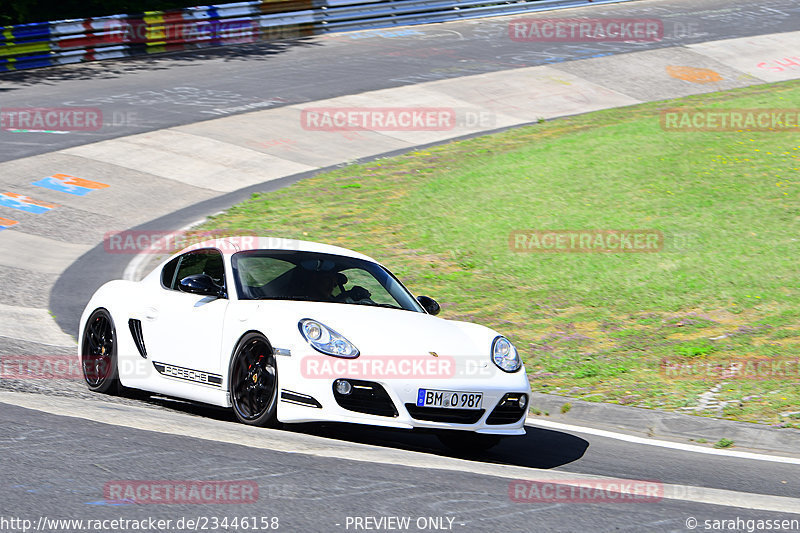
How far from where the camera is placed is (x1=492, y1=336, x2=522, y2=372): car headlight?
7270mm

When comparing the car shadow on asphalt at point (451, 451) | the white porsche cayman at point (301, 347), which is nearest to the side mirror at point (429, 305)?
the white porsche cayman at point (301, 347)

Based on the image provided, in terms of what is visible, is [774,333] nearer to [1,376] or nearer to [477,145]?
[1,376]

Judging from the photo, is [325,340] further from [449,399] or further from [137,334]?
[137,334]

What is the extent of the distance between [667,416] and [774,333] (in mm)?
2525

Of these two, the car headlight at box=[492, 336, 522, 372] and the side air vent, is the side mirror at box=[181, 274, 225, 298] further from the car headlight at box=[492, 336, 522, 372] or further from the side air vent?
the car headlight at box=[492, 336, 522, 372]

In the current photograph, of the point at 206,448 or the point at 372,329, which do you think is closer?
the point at 206,448

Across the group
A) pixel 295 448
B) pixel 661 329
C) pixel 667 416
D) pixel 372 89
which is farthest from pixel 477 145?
pixel 295 448

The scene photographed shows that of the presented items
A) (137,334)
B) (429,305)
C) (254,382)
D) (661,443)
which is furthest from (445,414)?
(137,334)

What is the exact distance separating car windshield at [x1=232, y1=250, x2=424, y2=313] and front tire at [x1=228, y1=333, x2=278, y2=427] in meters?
0.51

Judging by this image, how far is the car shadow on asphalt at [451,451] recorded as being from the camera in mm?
6980

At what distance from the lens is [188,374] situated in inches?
301

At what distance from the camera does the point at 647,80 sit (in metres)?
27.1

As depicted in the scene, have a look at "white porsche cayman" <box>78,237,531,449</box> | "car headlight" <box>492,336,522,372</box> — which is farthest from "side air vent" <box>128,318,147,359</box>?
"car headlight" <box>492,336,522,372</box>

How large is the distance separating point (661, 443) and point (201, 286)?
3698 millimetres
